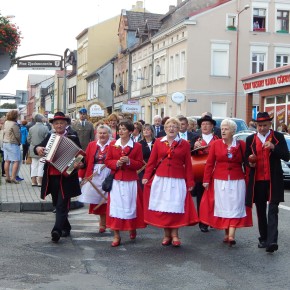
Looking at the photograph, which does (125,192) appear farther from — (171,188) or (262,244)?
(262,244)

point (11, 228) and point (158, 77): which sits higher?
point (158, 77)

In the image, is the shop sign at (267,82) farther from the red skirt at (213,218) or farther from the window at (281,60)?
the red skirt at (213,218)

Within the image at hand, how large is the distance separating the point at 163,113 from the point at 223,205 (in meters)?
43.0

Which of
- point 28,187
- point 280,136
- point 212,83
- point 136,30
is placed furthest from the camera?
point 136,30

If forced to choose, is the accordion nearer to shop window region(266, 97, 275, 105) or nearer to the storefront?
the storefront

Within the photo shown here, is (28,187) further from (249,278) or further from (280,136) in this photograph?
(249,278)

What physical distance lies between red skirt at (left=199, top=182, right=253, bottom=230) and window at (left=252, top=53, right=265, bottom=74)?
39635 millimetres

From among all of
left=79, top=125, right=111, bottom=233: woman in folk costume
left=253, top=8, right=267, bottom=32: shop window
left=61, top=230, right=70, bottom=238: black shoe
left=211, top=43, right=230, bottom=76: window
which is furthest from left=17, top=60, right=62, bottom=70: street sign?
left=253, top=8, right=267, bottom=32: shop window

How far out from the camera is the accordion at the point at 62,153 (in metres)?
9.98

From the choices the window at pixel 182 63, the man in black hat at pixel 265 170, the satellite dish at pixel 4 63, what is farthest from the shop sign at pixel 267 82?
the man in black hat at pixel 265 170

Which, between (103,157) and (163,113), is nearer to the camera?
(103,157)

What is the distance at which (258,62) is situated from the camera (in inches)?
1938

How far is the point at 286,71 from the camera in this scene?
3744 cm

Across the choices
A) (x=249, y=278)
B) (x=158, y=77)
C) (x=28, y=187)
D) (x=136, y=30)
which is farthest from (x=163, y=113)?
(x=249, y=278)
